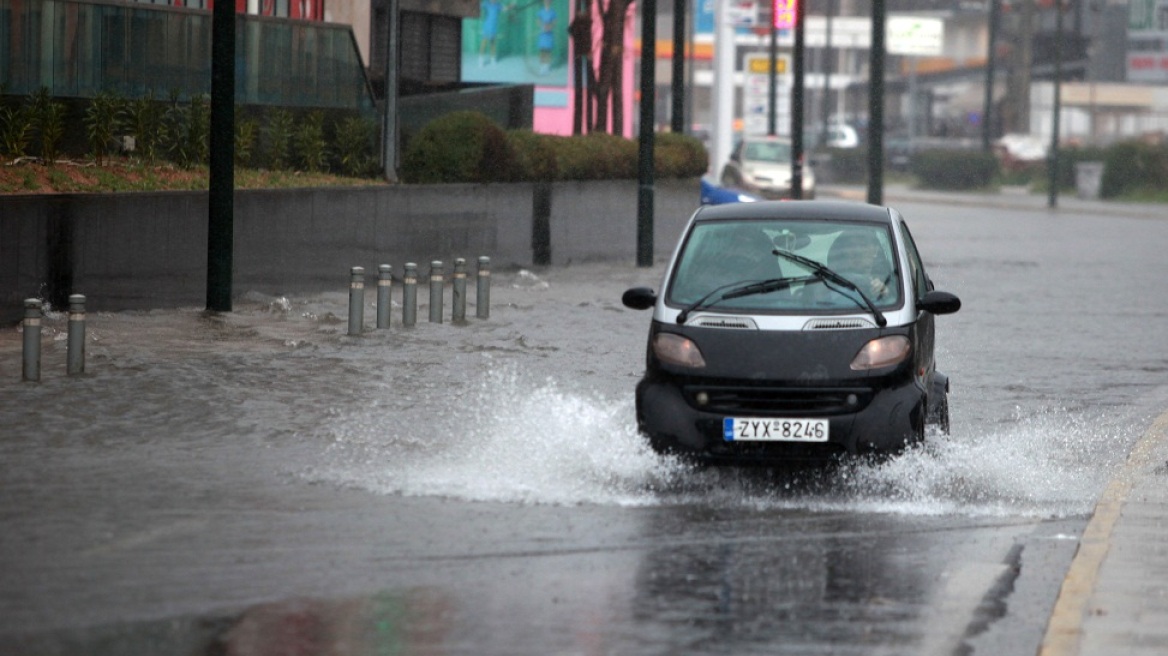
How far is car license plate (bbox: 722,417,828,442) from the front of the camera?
34.7 feet

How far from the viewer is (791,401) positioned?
35.0ft

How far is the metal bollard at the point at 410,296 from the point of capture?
19.8 metres

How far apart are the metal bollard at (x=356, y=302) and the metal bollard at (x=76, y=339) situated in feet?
12.4

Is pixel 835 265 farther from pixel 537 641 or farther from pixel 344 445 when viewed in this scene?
pixel 537 641

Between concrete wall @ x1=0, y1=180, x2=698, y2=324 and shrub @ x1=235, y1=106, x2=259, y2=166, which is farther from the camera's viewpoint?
shrub @ x1=235, y1=106, x2=259, y2=166

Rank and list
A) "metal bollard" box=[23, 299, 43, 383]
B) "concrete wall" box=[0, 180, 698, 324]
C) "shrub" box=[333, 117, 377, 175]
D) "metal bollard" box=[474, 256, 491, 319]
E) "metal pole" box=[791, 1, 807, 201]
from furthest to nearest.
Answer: "metal pole" box=[791, 1, 807, 201] < "shrub" box=[333, 117, 377, 175] < "metal bollard" box=[474, 256, 491, 319] < "concrete wall" box=[0, 180, 698, 324] < "metal bollard" box=[23, 299, 43, 383]

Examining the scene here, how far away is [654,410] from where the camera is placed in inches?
426

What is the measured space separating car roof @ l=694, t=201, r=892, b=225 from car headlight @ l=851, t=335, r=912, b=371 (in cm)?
106

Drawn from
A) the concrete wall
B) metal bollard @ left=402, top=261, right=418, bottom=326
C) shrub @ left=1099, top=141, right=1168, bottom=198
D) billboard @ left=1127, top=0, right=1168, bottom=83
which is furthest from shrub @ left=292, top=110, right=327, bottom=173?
billboard @ left=1127, top=0, right=1168, bottom=83

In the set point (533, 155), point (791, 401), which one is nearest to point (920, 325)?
point (791, 401)

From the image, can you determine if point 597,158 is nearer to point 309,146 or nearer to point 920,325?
point 309,146

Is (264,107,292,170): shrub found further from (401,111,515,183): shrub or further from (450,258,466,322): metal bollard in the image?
(450,258,466,322): metal bollard

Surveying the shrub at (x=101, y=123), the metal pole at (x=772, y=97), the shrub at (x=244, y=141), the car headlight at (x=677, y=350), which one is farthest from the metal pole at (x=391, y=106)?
the metal pole at (x=772, y=97)

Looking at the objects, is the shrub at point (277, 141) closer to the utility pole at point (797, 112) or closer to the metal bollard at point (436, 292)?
the metal bollard at point (436, 292)
